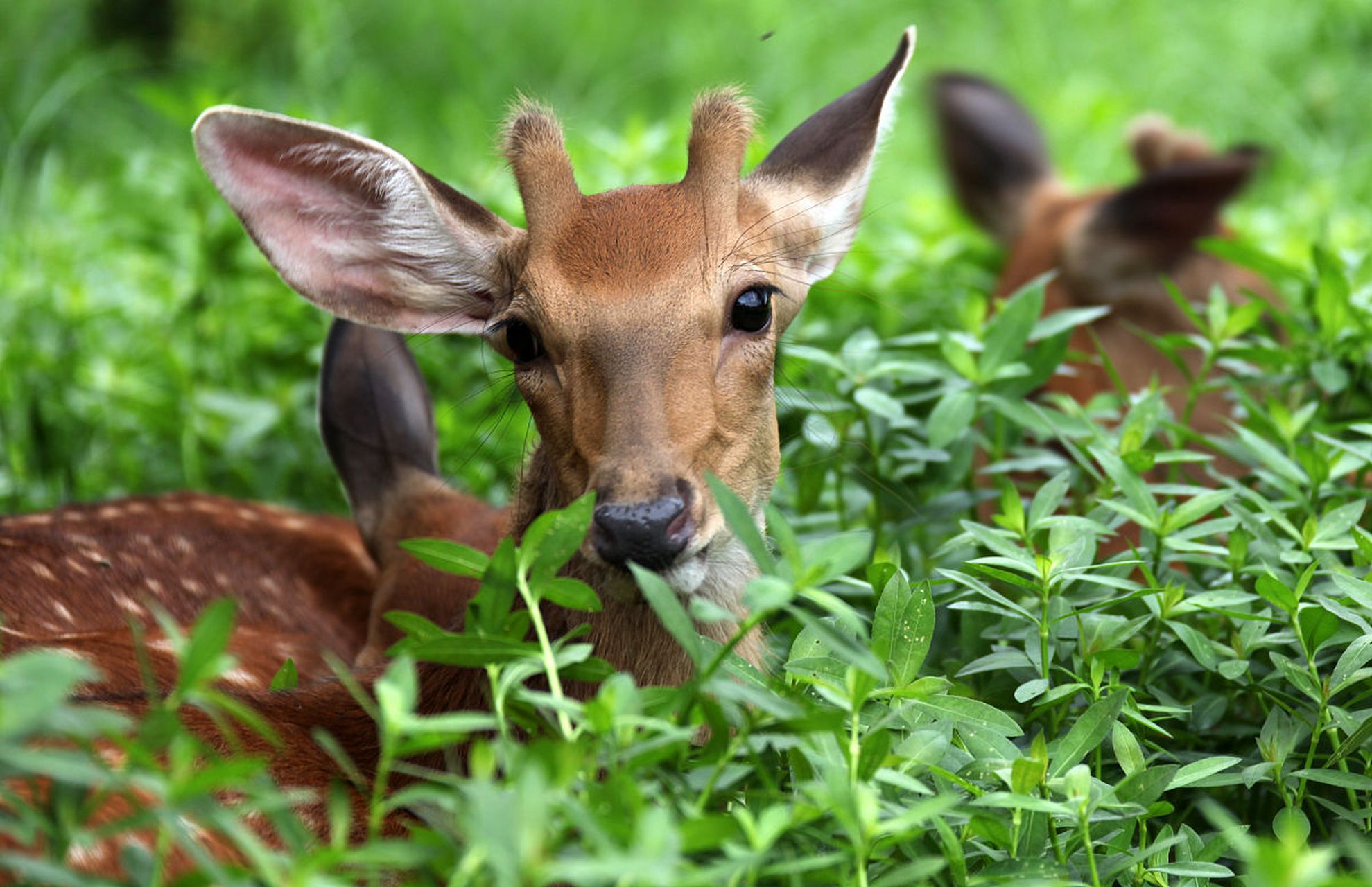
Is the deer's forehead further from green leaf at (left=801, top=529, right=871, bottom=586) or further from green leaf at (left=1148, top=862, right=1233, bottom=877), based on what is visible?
green leaf at (left=1148, top=862, right=1233, bottom=877)

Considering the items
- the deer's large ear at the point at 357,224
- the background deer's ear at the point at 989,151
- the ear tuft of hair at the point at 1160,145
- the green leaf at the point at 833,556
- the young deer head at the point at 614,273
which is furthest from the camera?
the background deer's ear at the point at 989,151

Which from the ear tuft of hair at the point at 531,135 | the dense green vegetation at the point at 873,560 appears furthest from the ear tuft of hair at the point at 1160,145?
the ear tuft of hair at the point at 531,135

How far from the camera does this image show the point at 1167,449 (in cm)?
328

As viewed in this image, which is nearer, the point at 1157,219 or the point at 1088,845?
Answer: the point at 1088,845

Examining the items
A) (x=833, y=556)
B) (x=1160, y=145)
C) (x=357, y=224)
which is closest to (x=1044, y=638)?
(x=833, y=556)

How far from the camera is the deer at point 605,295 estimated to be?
241cm

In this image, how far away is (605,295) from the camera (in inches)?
99.9

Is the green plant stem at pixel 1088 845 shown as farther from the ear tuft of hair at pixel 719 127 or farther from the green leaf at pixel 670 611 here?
the ear tuft of hair at pixel 719 127

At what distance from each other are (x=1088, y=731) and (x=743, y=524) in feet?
2.20

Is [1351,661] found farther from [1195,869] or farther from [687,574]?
[687,574]

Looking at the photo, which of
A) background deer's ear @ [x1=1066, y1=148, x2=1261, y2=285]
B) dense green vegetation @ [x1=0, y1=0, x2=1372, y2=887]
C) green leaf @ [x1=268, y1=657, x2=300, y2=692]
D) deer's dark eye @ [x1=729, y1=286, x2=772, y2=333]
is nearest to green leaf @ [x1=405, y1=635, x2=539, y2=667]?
dense green vegetation @ [x1=0, y1=0, x2=1372, y2=887]

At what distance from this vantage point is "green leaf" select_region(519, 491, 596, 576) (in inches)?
77.0

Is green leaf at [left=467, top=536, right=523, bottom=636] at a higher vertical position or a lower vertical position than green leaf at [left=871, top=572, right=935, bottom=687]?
higher

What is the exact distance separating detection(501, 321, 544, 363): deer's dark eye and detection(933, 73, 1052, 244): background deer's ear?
358 centimetres
